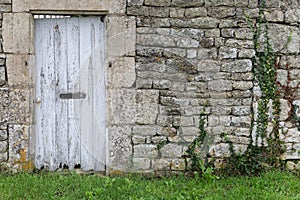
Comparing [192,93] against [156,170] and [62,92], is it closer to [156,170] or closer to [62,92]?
[156,170]

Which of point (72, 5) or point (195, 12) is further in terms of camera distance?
point (195, 12)

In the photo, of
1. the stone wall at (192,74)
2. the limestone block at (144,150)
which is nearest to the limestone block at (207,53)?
the stone wall at (192,74)

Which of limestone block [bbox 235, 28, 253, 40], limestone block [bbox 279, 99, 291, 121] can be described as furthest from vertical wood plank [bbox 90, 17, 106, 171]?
limestone block [bbox 279, 99, 291, 121]

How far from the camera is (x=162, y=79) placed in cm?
545

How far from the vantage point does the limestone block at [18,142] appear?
211 inches

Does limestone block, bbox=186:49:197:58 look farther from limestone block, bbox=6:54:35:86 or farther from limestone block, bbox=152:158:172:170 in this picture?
limestone block, bbox=6:54:35:86

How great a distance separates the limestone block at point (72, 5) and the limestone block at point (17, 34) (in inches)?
4.5

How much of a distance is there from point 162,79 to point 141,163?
114cm

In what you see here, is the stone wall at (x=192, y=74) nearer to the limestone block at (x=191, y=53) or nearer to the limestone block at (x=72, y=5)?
the limestone block at (x=191, y=53)

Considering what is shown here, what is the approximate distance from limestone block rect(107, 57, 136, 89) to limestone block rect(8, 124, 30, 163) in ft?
4.16

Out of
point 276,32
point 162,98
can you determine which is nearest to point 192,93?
point 162,98

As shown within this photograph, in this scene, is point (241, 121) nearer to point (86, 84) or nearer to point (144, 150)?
point (144, 150)

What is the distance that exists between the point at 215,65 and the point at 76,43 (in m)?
1.88

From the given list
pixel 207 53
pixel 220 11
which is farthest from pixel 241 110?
pixel 220 11
